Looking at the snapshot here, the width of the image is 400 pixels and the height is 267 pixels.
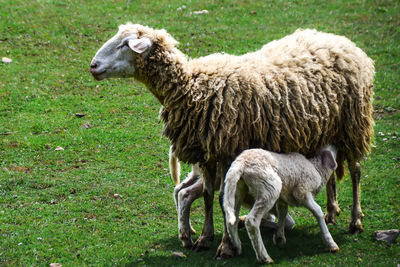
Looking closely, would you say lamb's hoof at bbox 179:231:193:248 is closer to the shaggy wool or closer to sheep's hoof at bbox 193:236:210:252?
sheep's hoof at bbox 193:236:210:252

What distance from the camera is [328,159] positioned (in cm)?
779

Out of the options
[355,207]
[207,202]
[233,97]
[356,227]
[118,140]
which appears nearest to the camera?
[233,97]

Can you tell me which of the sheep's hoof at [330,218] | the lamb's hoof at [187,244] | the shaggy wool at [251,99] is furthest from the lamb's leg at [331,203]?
the lamb's hoof at [187,244]

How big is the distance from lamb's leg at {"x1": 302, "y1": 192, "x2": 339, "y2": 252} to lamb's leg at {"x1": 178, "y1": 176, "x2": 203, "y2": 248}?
148cm

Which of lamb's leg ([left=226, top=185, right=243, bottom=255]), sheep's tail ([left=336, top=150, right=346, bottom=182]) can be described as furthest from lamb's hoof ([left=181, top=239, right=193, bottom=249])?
sheep's tail ([left=336, top=150, right=346, bottom=182])

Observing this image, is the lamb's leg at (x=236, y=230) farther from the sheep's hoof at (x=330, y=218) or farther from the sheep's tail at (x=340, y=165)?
the sheep's tail at (x=340, y=165)

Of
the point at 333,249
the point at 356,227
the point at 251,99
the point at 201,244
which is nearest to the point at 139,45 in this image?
the point at 251,99

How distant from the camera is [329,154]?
25.7 ft

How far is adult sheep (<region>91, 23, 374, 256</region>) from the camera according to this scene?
24.5 ft

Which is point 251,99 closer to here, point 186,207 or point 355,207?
point 186,207

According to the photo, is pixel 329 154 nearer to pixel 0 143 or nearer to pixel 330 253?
pixel 330 253

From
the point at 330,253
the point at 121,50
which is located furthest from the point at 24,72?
the point at 330,253

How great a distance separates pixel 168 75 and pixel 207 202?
1.69 m

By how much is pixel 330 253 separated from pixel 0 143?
657 centimetres
